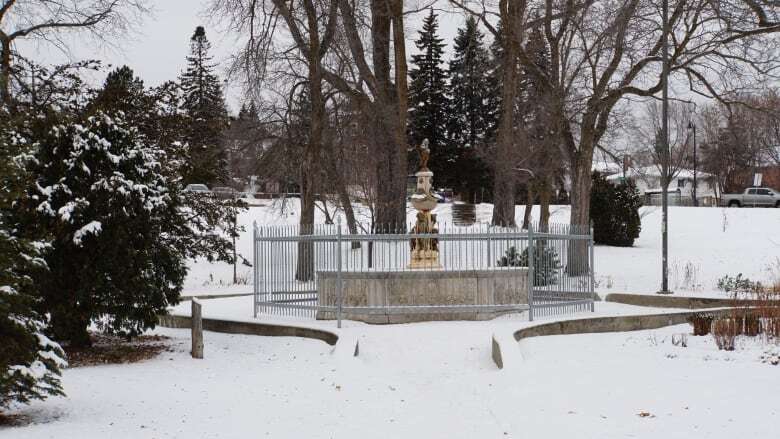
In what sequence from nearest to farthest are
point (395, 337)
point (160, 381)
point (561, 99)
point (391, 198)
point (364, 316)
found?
1. point (160, 381)
2. point (395, 337)
3. point (364, 316)
4. point (561, 99)
5. point (391, 198)

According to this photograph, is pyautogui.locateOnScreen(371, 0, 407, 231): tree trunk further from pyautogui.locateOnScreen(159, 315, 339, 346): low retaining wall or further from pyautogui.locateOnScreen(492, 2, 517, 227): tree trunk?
pyautogui.locateOnScreen(159, 315, 339, 346): low retaining wall

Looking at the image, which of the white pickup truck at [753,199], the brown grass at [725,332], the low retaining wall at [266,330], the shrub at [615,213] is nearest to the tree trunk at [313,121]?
the low retaining wall at [266,330]

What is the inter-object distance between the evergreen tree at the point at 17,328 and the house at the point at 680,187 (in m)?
45.4

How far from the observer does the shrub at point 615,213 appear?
119 feet

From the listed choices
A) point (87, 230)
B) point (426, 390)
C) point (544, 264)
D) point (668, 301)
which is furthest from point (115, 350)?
point (668, 301)

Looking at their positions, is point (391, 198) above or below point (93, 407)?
above

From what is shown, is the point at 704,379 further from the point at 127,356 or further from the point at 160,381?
the point at 127,356

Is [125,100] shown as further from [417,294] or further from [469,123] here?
[469,123]

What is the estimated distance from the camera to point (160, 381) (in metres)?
11.4

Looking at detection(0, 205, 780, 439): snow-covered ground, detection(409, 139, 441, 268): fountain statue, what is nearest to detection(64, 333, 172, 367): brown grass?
detection(0, 205, 780, 439): snow-covered ground

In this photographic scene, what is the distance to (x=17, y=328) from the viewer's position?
8.60 m

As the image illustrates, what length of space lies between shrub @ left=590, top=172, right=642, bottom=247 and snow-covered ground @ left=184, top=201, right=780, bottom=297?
33.0 inches

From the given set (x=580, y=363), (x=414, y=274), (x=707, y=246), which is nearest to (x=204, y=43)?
(x=707, y=246)

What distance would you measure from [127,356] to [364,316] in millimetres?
4364
